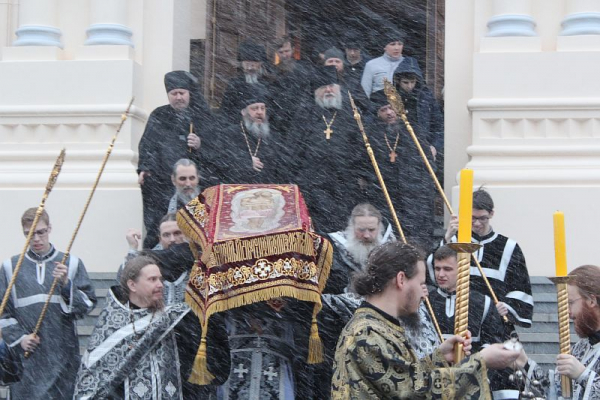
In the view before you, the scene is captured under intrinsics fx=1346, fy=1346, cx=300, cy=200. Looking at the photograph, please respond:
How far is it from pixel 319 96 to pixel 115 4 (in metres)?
2.58

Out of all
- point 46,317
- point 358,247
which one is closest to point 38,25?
point 46,317

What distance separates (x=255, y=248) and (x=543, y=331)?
10.3 feet

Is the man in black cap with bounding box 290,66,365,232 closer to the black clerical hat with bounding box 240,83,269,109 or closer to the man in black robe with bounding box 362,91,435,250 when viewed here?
the man in black robe with bounding box 362,91,435,250

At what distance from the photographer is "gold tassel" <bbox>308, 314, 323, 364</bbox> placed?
7.05 metres

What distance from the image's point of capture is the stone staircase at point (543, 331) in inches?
354

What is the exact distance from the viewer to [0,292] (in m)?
9.02

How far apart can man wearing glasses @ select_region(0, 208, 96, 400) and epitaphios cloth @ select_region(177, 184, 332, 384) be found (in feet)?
6.72

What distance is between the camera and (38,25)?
12.5 metres

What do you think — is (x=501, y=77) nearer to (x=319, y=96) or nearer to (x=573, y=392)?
(x=319, y=96)

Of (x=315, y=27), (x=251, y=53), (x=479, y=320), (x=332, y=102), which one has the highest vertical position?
(x=315, y=27)

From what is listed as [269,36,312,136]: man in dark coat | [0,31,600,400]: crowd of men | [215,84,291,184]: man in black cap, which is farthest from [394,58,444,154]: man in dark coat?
[215,84,291,184]: man in black cap

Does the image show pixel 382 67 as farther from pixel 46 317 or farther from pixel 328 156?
pixel 46 317

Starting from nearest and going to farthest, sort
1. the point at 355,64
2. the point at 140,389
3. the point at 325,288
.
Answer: the point at 140,389
the point at 325,288
the point at 355,64

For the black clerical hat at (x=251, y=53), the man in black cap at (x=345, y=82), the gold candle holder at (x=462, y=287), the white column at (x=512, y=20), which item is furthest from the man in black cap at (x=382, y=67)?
the gold candle holder at (x=462, y=287)
